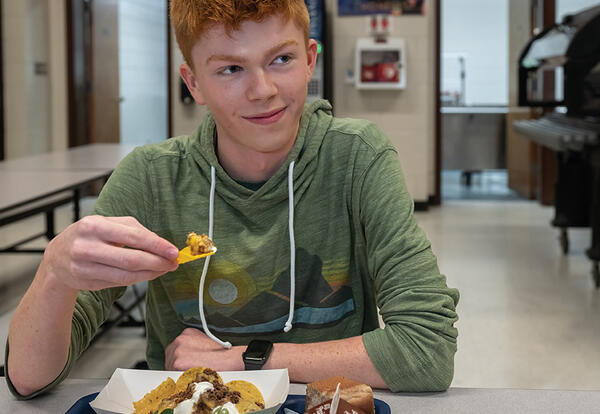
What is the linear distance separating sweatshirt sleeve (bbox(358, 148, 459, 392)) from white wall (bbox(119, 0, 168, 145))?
22.7ft

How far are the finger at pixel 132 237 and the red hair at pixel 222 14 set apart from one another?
1.32 ft

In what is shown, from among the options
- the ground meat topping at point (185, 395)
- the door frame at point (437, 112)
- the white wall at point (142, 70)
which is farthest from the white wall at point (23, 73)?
the ground meat topping at point (185, 395)

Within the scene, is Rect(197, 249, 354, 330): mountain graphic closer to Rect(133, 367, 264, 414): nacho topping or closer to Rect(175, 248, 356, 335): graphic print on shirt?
Rect(175, 248, 356, 335): graphic print on shirt

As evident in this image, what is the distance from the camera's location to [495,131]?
27.1 feet

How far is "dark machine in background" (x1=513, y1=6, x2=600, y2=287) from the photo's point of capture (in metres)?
4.02

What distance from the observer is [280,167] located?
50.4 inches

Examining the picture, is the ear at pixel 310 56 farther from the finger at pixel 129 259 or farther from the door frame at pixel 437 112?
the door frame at pixel 437 112

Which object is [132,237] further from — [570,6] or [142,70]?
[142,70]

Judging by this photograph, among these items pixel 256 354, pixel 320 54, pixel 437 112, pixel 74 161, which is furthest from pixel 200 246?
pixel 437 112

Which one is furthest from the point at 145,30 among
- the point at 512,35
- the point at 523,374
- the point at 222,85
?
the point at 222,85

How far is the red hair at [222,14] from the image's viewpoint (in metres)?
1.10

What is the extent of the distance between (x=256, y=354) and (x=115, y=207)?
1.25 ft

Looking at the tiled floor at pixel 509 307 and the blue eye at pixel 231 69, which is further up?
the blue eye at pixel 231 69

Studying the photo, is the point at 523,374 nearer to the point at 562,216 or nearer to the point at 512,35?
the point at 562,216
